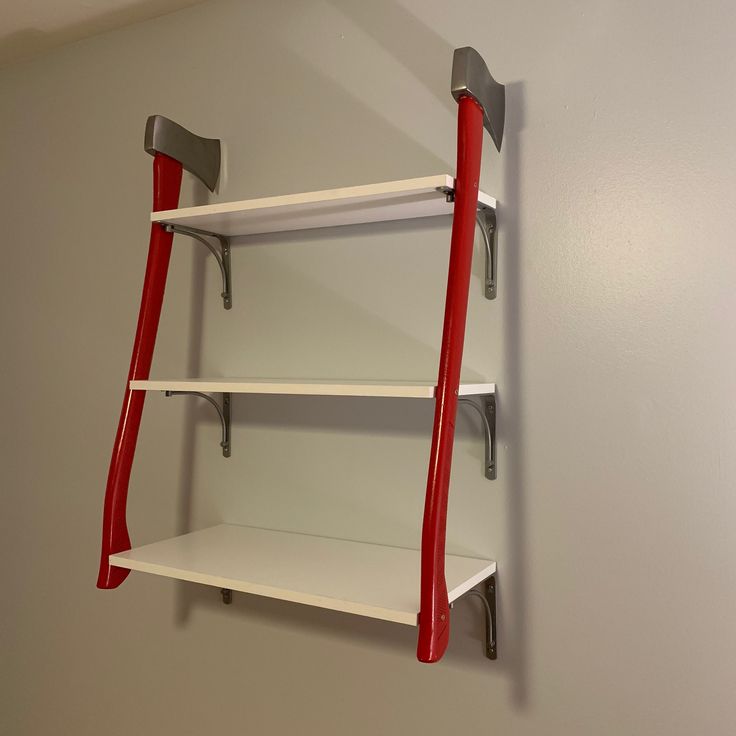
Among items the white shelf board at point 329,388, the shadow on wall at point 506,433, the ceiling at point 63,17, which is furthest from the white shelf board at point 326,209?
the ceiling at point 63,17

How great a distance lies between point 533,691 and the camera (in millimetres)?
1489

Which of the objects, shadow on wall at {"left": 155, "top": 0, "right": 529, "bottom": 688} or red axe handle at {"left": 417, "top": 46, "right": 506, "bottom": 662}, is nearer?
red axe handle at {"left": 417, "top": 46, "right": 506, "bottom": 662}

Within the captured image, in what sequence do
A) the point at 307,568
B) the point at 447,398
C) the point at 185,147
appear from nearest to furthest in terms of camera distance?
the point at 447,398
the point at 307,568
the point at 185,147

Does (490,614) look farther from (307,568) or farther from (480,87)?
(480,87)

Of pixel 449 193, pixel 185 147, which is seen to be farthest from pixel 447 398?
pixel 185 147

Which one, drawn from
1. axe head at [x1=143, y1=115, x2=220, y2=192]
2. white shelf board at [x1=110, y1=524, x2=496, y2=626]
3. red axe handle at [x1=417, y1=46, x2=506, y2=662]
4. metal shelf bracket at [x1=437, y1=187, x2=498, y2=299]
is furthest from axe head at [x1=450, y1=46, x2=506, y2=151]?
white shelf board at [x1=110, y1=524, x2=496, y2=626]

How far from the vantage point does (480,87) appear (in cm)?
138

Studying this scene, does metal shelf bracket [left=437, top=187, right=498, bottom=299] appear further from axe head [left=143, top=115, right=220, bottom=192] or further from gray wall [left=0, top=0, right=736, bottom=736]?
axe head [left=143, top=115, right=220, bottom=192]

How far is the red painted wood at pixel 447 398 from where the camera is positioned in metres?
1.26

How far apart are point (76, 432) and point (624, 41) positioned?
1677mm

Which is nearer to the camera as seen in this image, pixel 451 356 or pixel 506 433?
pixel 451 356

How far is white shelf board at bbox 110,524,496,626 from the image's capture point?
1.33m

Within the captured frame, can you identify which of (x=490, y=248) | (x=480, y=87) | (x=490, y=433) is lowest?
(x=490, y=433)

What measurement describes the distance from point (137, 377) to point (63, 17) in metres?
1.04
